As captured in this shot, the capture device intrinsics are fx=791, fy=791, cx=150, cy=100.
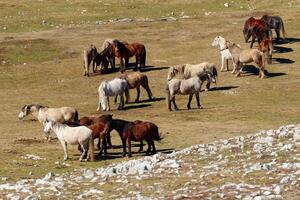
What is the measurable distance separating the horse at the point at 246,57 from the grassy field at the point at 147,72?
685 mm

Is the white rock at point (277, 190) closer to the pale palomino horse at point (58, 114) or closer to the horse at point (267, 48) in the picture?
the pale palomino horse at point (58, 114)

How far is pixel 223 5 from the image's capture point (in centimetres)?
6850

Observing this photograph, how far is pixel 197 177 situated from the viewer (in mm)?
18625

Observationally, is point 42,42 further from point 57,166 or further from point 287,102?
point 57,166

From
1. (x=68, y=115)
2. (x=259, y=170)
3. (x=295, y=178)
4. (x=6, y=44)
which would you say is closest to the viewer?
(x=295, y=178)

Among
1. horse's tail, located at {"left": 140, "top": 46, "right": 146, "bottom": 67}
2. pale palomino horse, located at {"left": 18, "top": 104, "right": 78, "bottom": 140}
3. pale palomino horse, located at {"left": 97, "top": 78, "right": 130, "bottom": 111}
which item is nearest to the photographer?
pale palomino horse, located at {"left": 18, "top": 104, "right": 78, "bottom": 140}

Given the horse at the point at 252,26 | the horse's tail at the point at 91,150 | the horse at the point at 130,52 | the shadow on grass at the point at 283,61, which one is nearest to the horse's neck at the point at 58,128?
the horse's tail at the point at 91,150

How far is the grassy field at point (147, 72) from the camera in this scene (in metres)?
29.2

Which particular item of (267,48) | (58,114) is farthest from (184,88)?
(267,48)

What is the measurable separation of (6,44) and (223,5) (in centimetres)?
2281

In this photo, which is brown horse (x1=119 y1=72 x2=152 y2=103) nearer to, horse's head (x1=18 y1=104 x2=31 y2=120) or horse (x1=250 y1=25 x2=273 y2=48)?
horse's head (x1=18 y1=104 x2=31 y2=120)

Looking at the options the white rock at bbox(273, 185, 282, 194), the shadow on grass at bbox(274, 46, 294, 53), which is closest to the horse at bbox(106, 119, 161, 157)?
the white rock at bbox(273, 185, 282, 194)

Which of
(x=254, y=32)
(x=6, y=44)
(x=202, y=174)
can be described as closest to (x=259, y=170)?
(x=202, y=174)

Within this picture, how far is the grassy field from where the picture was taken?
29.2 m
